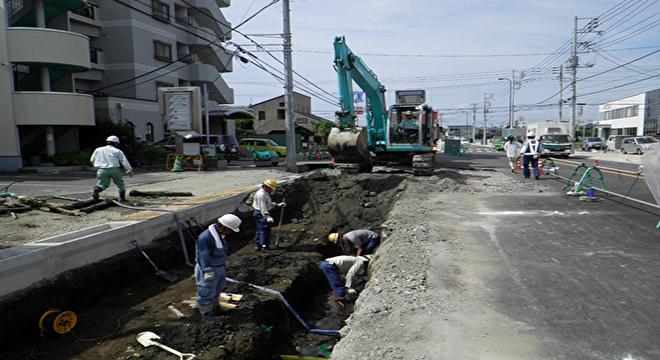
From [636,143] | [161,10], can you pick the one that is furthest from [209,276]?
[636,143]

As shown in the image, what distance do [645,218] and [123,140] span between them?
69.6 feet

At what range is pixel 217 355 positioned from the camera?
495 centimetres

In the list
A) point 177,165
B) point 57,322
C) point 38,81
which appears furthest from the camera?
point 38,81

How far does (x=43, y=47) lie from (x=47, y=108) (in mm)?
2530

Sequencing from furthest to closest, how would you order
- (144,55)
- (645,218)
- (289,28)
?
(144,55) → (289,28) → (645,218)

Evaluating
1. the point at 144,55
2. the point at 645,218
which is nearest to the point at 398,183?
the point at 645,218

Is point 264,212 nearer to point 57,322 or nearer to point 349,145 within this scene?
point 57,322

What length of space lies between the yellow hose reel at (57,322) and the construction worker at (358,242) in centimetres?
429

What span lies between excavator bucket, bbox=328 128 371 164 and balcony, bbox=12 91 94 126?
12363 millimetres

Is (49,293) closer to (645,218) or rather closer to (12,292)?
(12,292)

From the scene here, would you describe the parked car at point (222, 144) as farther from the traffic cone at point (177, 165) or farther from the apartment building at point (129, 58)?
the traffic cone at point (177, 165)

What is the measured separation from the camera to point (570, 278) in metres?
5.28

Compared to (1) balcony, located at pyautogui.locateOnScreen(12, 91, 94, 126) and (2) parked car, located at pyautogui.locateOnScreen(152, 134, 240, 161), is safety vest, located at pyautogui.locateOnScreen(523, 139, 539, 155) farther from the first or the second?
(1) balcony, located at pyautogui.locateOnScreen(12, 91, 94, 126)

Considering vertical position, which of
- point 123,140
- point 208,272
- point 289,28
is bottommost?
point 208,272
